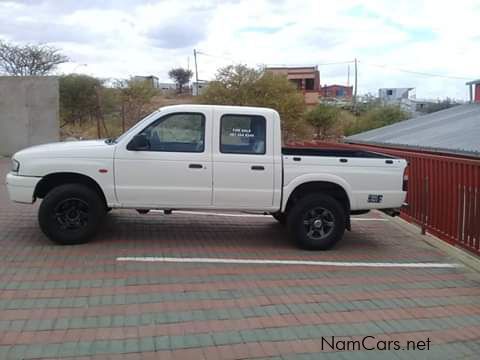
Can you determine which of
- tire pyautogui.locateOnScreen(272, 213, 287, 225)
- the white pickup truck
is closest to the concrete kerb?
the white pickup truck

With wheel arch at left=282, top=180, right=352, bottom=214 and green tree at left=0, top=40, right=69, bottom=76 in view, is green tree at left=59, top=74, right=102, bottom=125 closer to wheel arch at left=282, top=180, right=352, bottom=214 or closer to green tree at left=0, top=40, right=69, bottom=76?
green tree at left=0, top=40, right=69, bottom=76

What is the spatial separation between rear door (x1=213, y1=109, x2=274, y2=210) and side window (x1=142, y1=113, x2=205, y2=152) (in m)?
0.23

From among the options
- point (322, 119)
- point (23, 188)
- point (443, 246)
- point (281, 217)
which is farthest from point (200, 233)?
point (322, 119)

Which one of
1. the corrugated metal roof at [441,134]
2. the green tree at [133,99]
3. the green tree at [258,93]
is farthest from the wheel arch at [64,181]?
the green tree at [258,93]

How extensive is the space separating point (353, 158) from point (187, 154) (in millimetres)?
2265

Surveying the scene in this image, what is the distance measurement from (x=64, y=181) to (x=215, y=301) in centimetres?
303

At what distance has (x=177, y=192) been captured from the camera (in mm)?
6785

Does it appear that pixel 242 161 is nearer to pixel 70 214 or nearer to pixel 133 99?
pixel 70 214

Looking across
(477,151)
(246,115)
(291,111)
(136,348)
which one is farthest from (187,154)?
(291,111)

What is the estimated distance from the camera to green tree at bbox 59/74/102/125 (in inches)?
1065

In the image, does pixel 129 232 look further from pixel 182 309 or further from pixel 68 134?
pixel 68 134

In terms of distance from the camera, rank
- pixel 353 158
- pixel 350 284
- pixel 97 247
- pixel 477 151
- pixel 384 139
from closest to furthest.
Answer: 1. pixel 350 284
2. pixel 97 247
3. pixel 353 158
4. pixel 477 151
5. pixel 384 139

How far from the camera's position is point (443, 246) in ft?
24.3

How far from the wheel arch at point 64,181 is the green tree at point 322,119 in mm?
20984
